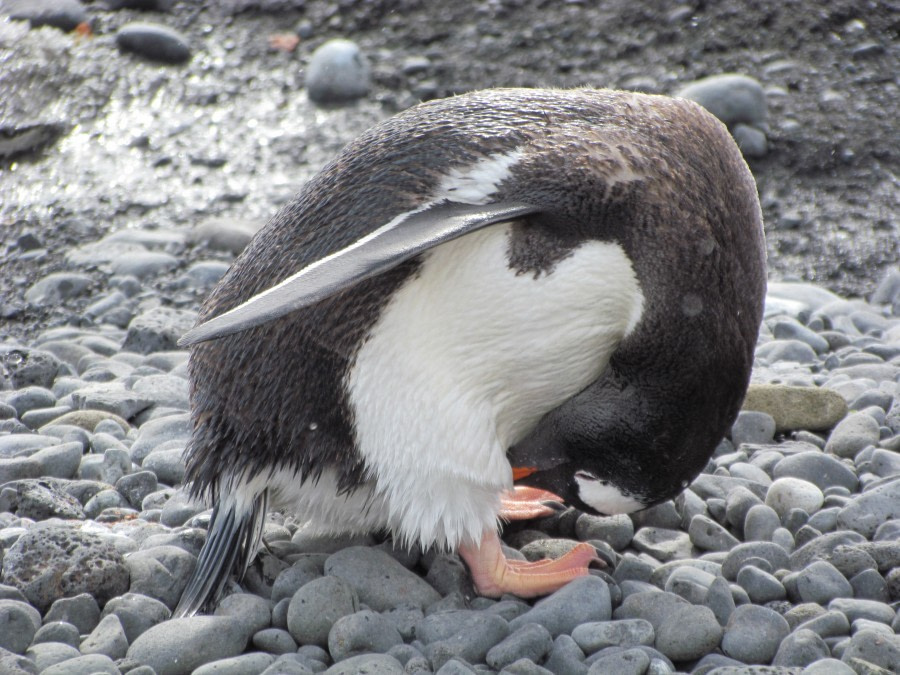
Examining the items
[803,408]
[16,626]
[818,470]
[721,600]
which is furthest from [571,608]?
[803,408]

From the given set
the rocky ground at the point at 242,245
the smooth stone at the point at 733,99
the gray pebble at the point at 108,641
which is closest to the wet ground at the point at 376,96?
the rocky ground at the point at 242,245

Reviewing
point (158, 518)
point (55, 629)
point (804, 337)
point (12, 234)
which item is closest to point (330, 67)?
point (12, 234)

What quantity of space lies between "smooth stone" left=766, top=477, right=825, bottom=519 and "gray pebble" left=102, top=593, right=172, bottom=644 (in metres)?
1.48

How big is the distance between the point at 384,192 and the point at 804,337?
2.35 meters

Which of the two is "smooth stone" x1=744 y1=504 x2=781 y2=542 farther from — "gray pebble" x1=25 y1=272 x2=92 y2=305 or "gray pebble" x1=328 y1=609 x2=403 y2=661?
"gray pebble" x1=25 y1=272 x2=92 y2=305

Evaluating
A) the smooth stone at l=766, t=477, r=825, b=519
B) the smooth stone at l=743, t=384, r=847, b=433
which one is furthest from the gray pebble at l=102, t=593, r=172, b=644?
the smooth stone at l=743, t=384, r=847, b=433

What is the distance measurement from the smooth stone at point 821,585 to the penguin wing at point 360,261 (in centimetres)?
96

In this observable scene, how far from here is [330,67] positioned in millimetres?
6676

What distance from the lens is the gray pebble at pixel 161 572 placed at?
8.09 ft

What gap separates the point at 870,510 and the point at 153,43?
18.4 ft

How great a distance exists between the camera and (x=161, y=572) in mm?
2490

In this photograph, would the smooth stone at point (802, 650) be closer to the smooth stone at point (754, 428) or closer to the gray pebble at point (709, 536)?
the gray pebble at point (709, 536)

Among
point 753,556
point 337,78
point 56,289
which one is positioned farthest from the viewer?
point 337,78

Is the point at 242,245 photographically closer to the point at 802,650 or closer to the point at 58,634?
the point at 58,634
